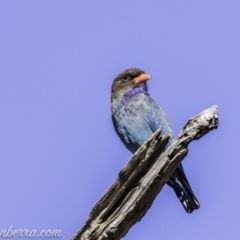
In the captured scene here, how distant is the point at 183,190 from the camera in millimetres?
8438

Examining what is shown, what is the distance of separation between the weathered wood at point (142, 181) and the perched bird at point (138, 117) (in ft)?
9.01

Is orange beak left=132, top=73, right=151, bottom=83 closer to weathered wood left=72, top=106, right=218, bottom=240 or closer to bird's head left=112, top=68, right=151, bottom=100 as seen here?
bird's head left=112, top=68, right=151, bottom=100

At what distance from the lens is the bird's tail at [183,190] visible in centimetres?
822

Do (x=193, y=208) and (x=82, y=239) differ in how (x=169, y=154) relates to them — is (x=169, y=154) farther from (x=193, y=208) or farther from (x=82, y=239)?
(x=193, y=208)

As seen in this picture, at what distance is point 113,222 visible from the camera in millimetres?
5543

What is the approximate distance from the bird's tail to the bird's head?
59.7 inches

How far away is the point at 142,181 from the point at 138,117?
11.5 ft

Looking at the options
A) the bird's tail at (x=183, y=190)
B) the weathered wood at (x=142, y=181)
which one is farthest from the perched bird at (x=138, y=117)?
the weathered wood at (x=142, y=181)

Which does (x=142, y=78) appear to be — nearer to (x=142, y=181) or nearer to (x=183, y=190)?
(x=183, y=190)

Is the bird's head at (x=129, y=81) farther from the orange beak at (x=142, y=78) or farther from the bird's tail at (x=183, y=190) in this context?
the bird's tail at (x=183, y=190)

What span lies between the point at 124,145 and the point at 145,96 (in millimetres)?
725

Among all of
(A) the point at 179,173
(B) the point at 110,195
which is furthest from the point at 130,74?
(B) the point at 110,195

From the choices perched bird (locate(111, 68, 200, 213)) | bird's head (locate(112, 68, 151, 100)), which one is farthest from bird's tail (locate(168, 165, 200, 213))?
bird's head (locate(112, 68, 151, 100))

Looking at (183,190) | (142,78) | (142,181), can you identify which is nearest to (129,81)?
(142,78)
